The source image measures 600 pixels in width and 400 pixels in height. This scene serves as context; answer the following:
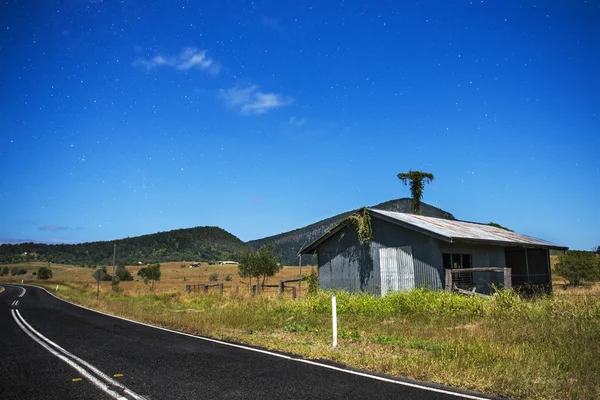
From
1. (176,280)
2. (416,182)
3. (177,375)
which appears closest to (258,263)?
(416,182)

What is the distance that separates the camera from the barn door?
18.8 metres

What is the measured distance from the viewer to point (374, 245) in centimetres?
2027

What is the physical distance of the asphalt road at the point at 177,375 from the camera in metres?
5.82

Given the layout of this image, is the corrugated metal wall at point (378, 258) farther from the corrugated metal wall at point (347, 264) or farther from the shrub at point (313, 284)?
the shrub at point (313, 284)

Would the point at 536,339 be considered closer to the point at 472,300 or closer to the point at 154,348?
the point at 472,300

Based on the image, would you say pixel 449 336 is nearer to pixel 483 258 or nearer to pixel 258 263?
pixel 483 258

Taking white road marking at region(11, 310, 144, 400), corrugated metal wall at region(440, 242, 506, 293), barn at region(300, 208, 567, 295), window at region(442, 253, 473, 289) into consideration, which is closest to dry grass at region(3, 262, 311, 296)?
barn at region(300, 208, 567, 295)

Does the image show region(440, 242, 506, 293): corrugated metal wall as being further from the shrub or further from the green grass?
the shrub

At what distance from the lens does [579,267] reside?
35.6 meters

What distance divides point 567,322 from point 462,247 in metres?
9.74

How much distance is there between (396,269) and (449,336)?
364 inches

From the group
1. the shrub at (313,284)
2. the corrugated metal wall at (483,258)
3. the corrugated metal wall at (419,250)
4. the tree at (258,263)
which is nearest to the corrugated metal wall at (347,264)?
the shrub at (313,284)

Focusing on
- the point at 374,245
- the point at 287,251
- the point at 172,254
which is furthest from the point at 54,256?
the point at 374,245

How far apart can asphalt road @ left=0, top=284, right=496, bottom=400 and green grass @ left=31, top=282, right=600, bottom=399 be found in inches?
A: 31.1
